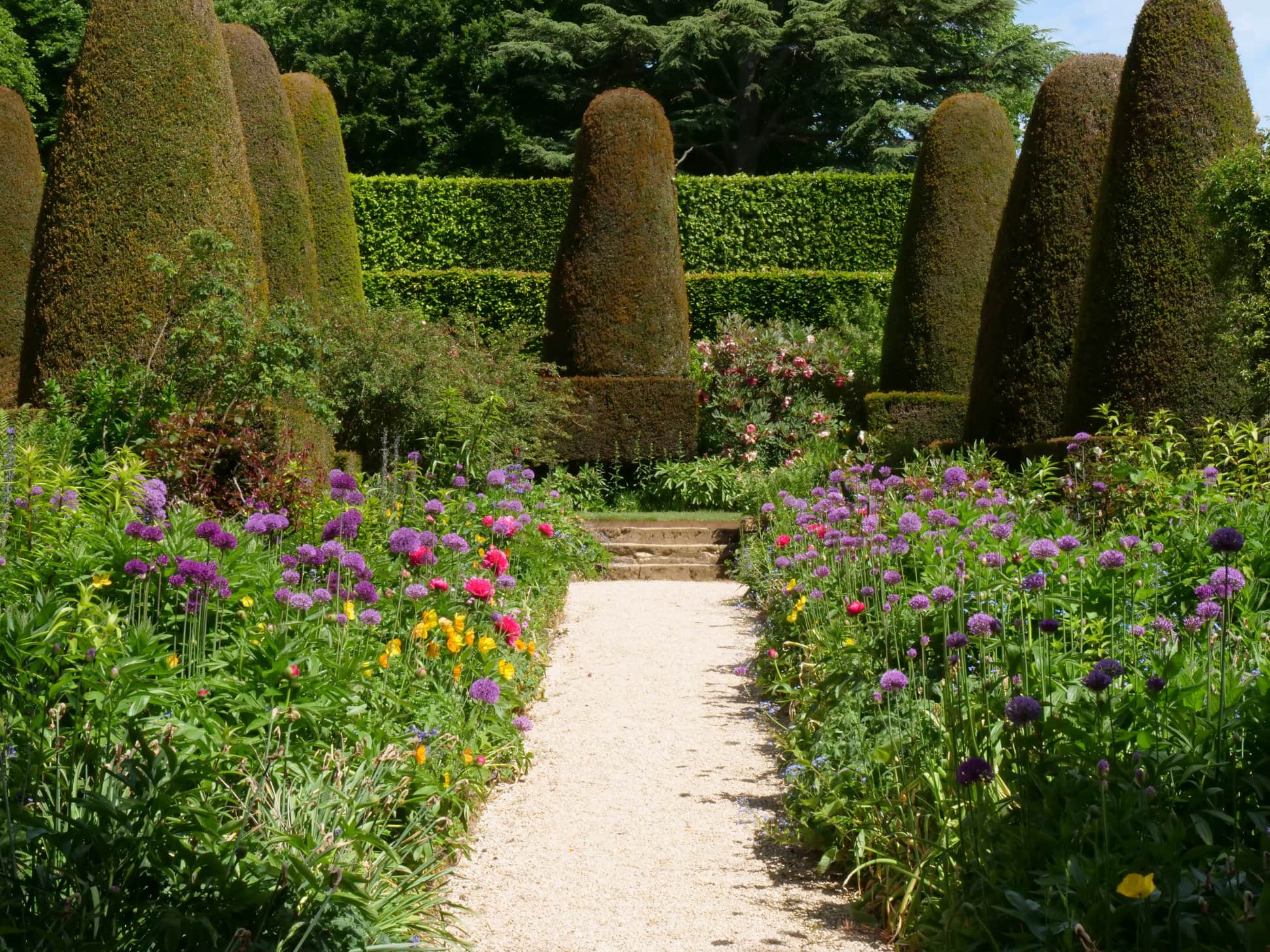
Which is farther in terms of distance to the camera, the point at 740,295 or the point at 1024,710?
the point at 740,295

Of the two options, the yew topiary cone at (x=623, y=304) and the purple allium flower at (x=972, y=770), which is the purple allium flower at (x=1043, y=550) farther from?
the yew topiary cone at (x=623, y=304)

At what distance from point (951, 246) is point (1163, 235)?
4836 millimetres

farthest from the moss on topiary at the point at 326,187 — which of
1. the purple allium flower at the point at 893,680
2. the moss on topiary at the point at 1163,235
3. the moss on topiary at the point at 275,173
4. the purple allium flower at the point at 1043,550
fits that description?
the purple allium flower at the point at 1043,550

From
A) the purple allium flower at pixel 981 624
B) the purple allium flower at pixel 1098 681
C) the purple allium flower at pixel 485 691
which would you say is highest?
the purple allium flower at pixel 1098 681

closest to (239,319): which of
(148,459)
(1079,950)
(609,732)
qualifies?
(148,459)

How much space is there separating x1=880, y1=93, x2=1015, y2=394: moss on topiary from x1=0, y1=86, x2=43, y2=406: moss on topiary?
1053 centimetres

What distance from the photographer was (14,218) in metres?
14.4

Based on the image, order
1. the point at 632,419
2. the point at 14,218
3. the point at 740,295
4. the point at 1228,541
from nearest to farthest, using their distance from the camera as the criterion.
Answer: the point at 1228,541
the point at 632,419
the point at 14,218
the point at 740,295

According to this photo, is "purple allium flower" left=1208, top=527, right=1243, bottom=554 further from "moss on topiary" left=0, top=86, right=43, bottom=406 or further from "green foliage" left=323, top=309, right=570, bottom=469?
"moss on topiary" left=0, top=86, right=43, bottom=406

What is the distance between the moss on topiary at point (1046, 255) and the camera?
962 centimetres

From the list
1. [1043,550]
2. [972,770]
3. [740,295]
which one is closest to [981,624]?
[1043,550]

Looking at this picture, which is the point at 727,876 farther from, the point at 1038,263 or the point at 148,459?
the point at 1038,263

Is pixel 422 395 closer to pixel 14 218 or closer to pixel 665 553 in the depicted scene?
pixel 665 553

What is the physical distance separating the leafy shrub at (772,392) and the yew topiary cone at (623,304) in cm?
96
